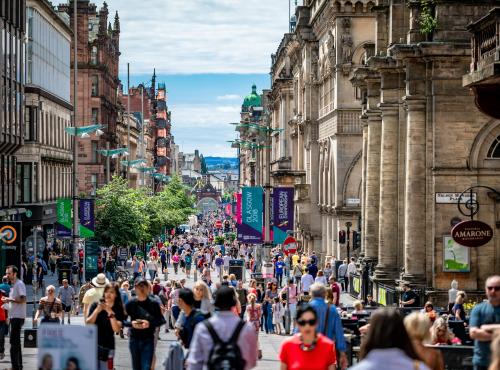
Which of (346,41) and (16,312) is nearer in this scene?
(16,312)

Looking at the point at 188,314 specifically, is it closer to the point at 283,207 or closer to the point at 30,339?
the point at 30,339

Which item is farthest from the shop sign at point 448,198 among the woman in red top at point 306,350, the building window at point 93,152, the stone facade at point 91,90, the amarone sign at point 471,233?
the building window at point 93,152

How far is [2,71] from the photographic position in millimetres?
56375

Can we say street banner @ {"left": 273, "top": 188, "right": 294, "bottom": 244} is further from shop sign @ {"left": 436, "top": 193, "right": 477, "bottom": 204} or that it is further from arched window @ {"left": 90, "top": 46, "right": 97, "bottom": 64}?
arched window @ {"left": 90, "top": 46, "right": 97, "bottom": 64}

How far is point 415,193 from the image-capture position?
34.5m

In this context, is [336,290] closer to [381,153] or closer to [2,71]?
[381,153]

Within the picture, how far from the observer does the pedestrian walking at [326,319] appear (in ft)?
52.6

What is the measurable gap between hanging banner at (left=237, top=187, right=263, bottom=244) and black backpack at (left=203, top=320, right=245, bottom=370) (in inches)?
1466

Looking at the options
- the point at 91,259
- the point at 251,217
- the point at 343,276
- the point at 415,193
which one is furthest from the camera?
the point at 251,217

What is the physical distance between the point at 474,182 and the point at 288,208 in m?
19.8

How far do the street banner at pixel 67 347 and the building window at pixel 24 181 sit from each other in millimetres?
58487

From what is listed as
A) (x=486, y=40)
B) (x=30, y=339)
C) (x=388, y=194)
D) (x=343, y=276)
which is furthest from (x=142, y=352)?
(x=343, y=276)

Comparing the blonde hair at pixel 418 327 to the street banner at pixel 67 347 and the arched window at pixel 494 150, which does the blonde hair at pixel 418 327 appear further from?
the arched window at pixel 494 150

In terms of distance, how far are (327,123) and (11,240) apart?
33227mm
